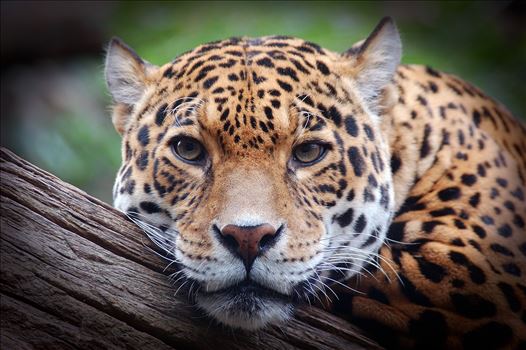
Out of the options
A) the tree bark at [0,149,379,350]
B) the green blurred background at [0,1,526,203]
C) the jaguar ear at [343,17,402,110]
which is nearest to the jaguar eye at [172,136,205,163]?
the tree bark at [0,149,379,350]

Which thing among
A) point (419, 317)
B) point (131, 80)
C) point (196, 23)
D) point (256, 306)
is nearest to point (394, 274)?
point (419, 317)

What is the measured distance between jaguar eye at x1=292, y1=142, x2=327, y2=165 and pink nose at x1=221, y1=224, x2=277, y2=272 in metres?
0.65

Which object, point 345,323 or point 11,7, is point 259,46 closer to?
point 345,323

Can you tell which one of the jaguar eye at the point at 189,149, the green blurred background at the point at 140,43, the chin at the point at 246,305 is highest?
the green blurred background at the point at 140,43

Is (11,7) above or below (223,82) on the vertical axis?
above

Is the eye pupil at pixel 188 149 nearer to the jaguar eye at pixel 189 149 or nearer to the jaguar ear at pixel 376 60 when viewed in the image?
the jaguar eye at pixel 189 149

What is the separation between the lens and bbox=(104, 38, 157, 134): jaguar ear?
4555mm

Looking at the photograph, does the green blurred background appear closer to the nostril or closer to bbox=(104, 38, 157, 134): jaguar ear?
bbox=(104, 38, 157, 134): jaguar ear

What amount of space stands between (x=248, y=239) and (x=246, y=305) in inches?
14.8

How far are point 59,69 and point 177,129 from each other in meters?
9.47

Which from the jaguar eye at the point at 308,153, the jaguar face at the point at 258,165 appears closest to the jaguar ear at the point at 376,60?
the jaguar face at the point at 258,165

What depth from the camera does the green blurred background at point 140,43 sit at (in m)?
10.3

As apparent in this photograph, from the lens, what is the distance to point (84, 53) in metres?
12.8

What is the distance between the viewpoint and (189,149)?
4.03m
